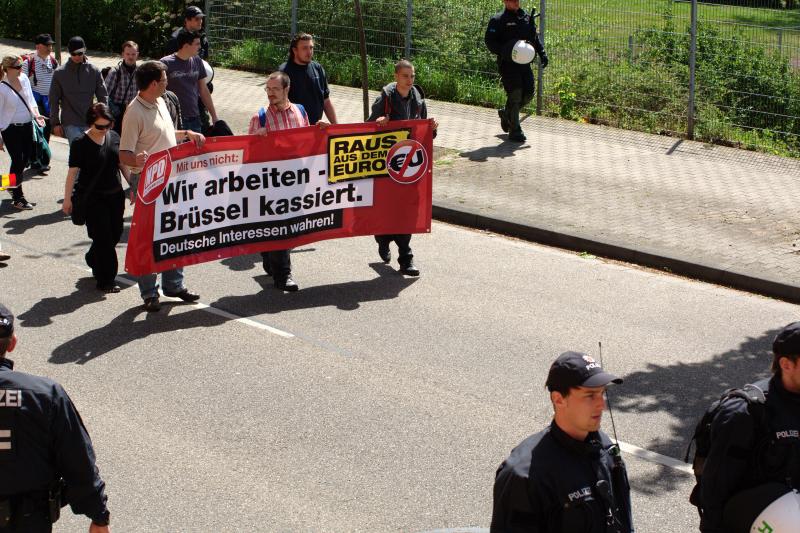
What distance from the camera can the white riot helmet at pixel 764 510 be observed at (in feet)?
13.3

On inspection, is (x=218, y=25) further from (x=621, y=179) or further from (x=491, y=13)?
(x=621, y=179)

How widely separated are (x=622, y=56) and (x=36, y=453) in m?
13.9

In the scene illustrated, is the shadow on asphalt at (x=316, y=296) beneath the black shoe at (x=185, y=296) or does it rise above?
beneath

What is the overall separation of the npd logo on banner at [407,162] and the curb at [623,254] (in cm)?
182

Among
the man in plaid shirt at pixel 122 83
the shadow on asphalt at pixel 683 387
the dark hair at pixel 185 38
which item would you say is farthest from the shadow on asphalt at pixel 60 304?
the shadow on asphalt at pixel 683 387

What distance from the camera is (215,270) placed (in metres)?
10.7

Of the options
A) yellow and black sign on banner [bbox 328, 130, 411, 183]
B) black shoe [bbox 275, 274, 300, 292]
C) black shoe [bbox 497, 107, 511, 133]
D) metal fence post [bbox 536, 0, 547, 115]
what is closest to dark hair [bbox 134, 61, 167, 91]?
yellow and black sign on banner [bbox 328, 130, 411, 183]

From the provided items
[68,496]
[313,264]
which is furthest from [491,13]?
[68,496]

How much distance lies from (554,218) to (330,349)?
4.51 meters

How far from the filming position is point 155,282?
952cm

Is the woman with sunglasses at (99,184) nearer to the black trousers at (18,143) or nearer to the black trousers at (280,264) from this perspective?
the black trousers at (280,264)

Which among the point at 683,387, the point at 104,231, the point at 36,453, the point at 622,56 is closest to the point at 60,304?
the point at 104,231

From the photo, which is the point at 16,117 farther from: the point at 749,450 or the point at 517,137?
the point at 749,450

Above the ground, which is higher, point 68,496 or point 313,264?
point 68,496
